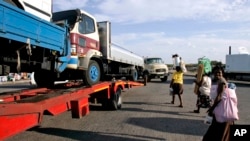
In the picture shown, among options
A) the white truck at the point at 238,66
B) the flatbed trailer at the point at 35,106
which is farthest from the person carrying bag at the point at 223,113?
the white truck at the point at 238,66

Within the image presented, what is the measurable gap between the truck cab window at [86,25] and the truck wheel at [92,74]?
0.94 m

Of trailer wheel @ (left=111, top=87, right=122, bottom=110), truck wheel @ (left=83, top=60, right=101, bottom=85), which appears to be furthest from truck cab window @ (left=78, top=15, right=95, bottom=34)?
trailer wheel @ (left=111, top=87, right=122, bottom=110)

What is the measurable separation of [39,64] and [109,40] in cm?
528

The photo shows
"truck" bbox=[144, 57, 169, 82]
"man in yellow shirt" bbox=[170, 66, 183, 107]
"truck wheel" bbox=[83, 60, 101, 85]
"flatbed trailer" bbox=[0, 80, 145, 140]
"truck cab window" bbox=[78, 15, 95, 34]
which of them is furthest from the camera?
"truck" bbox=[144, 57, 169, 82]

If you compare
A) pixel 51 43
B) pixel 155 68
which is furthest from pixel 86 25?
pixel 155 68

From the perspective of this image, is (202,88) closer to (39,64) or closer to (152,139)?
(152,139)

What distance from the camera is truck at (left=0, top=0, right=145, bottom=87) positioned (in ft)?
19.5

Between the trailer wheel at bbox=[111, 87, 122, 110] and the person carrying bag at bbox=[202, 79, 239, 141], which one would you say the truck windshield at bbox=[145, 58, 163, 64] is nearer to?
the trailer wheel at bbox=[111, 87, 122, 110]

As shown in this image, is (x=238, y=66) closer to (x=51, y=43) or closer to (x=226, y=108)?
(x=51, y=43)

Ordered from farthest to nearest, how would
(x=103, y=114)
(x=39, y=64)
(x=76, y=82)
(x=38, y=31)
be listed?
1. (x=76, y=82)
2. (x=103, y=114)
3. (x=39, y=64)
4. (x=38, y=31)

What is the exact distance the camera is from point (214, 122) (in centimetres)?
558

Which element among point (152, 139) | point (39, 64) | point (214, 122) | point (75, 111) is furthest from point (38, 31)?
point (214, 122)

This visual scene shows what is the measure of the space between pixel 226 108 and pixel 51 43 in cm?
388

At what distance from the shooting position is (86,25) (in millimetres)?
10406
